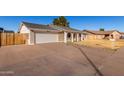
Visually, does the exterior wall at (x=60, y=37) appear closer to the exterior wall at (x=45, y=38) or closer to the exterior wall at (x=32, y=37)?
the exterior wall at (x=45, y=38)

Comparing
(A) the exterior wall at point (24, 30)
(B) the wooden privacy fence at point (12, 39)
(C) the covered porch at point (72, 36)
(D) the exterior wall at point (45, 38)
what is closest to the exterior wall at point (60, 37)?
(C) the covered porch at point (72, 36)

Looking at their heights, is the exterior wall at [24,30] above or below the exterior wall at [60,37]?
above

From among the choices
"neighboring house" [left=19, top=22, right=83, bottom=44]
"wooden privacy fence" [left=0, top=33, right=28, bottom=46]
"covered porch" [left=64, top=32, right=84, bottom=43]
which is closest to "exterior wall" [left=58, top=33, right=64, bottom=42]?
"neighboring house" [left=19, top=22, right=83, bottom=44]

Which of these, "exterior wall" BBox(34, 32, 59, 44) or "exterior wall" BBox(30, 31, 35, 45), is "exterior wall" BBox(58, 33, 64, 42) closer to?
"exterior wall" BBox(34, 32, 59, 44)

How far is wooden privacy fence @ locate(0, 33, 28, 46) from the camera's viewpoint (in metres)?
13.9

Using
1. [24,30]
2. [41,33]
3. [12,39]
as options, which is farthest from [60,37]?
[12,39]

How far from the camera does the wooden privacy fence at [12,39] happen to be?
13890 mm

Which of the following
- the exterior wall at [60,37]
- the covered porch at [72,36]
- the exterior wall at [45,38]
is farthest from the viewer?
the covered porch at [72,36]

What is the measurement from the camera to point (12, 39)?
15250 mm

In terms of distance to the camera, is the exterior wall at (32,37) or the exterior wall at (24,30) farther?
the exterior wall at (24,30)

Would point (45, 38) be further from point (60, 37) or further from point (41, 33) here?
point (60, 37)

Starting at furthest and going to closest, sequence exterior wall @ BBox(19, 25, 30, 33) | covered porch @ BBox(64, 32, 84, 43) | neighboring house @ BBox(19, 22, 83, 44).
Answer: covered porch @ BBox(64, 32, 84, 43) → exterior wall @ BBox(19, 25, 30, 33) → neighboring house @ BBox(19, 22, 83, 44)
